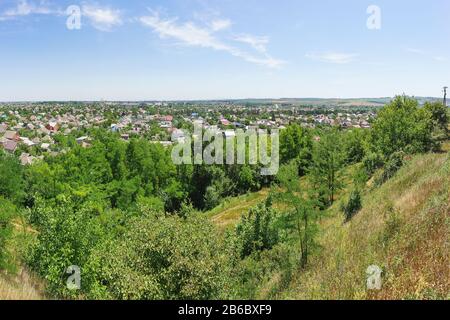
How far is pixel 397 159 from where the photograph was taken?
28.4 m

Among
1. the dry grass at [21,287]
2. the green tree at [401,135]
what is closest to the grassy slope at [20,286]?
the dry grass at [21,287]

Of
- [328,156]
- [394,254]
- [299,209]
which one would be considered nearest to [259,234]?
[299,209]

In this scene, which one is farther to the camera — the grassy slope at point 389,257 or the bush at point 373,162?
the bush at point 373,162

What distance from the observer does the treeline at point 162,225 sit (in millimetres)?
10070

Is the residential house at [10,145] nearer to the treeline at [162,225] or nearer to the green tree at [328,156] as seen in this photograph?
the treeline at [162,225]

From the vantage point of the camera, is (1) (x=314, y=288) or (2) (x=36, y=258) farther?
(2) (x=36, y=258)

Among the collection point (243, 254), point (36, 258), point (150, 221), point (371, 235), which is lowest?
point (243, 254)

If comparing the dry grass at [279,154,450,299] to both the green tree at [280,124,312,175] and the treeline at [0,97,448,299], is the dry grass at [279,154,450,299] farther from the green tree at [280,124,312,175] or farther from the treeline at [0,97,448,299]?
the green tree at [280,124,312,175]

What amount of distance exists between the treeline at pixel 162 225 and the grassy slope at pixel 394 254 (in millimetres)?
1572

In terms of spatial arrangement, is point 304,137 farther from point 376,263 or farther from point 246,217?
point 376,263

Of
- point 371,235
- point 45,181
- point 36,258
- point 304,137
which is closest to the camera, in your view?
point 371,235

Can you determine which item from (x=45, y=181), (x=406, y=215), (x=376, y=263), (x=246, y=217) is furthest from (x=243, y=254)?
(x=45, y=181)

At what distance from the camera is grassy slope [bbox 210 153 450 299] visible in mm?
8180
